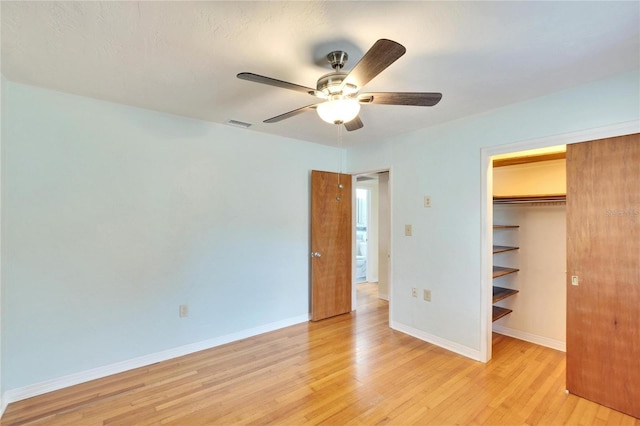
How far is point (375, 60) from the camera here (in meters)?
1.38

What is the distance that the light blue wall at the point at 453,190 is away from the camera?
225 centimetres

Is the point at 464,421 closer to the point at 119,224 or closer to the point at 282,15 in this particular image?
the point at 282,15

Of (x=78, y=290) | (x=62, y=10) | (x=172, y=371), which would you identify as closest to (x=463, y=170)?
(x=62, y=10)

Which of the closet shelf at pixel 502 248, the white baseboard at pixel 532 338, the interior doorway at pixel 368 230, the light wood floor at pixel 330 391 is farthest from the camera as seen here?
the interior doorway at pixel 368 230

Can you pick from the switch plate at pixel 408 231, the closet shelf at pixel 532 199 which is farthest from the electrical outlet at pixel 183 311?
the closet shelf at pixel 532 199

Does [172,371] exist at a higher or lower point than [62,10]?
lower

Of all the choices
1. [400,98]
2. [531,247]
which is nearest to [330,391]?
[400,98]

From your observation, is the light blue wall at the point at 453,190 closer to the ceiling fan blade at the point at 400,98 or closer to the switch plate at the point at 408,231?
the switch plate at the point at 408,231

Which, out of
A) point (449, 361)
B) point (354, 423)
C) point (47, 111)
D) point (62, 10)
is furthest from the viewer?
point (449, 361)

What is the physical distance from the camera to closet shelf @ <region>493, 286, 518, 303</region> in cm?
309

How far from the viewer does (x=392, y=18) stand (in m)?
1.46

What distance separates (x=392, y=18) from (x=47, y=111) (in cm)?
265

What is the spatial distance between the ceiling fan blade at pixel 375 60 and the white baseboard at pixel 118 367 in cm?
289

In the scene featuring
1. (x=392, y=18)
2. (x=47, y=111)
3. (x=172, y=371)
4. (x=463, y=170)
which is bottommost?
(x=172, y=371)
